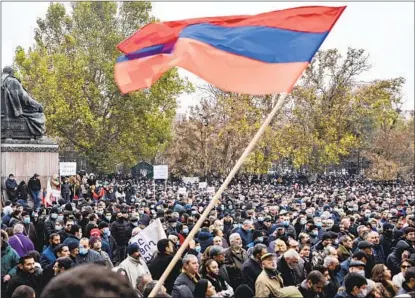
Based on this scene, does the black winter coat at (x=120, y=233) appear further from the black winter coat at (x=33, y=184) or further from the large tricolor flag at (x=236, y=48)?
the black winter coat at (x=33, y=184)

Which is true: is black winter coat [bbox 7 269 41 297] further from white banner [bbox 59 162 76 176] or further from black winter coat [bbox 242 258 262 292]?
white banner [bbox 59 162 76 176]

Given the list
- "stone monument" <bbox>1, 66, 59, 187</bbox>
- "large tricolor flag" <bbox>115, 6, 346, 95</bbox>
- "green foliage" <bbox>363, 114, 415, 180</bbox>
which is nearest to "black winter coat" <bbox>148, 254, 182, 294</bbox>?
"large tricolor flag" <bbox>115, 6, 346, 95</bbox>

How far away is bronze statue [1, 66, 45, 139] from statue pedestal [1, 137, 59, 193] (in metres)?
0.29

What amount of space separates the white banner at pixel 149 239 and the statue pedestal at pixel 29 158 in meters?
13.3

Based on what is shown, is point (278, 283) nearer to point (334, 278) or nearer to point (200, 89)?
point (334, 278)

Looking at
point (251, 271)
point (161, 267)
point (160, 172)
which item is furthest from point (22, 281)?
point (160, 172)

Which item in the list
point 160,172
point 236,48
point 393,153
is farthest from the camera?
point 393,153

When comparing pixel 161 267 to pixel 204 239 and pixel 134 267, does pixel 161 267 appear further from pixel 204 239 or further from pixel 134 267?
pixel 204 239

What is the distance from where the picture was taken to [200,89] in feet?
159

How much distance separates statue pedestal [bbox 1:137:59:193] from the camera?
74.9 ft

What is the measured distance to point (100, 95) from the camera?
4594 centimetres

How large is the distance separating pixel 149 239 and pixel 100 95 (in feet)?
121

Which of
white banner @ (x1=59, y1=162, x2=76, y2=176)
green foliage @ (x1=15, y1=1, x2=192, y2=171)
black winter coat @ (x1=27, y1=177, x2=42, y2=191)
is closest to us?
black winter coat @ (x1=27, y1=177, x2=42, y2=191)

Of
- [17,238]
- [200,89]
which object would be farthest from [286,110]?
[17,238]
